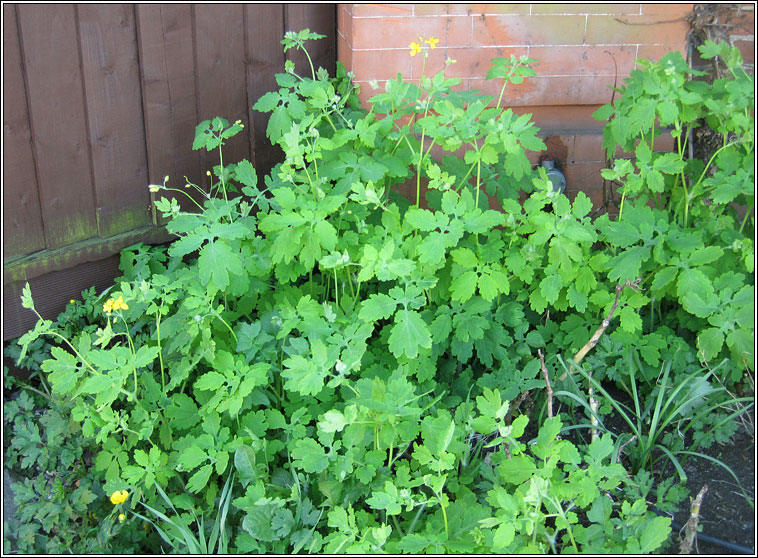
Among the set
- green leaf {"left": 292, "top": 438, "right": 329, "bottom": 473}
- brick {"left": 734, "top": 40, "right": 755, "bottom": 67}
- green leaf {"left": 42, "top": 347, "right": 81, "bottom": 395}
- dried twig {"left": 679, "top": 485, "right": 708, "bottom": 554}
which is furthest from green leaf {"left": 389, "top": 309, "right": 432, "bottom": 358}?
brick {"left": 734, "top": 40, "right": 755, "bottom": 67}

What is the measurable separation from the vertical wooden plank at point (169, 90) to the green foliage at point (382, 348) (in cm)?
23

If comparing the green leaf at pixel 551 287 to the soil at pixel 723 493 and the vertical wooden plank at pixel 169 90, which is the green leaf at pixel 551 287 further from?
the vertical wooden plank at pixel 169 90

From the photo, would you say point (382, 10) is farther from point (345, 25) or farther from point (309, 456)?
point (309, 456)

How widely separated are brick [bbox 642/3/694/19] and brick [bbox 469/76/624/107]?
1.05 feet

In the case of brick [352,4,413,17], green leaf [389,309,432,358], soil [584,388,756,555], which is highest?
brick [352,4,413,17]

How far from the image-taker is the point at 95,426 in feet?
8.16

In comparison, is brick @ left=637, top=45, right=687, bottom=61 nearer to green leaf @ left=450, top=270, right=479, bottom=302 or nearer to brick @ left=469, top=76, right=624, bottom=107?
brick @ left=469, top=76, right=624, bottom=107

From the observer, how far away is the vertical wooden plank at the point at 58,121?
271cm

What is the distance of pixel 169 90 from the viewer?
3.04 meters

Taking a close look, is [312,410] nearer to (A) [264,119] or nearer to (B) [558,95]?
(A) [264,119]

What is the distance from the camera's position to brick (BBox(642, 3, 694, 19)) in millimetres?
3338

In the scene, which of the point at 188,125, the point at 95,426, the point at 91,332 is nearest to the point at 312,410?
the point at 95,426

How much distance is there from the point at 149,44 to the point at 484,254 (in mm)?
1515

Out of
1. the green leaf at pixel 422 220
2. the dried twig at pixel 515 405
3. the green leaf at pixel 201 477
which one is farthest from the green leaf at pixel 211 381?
the dried twig at pixel 515 405
